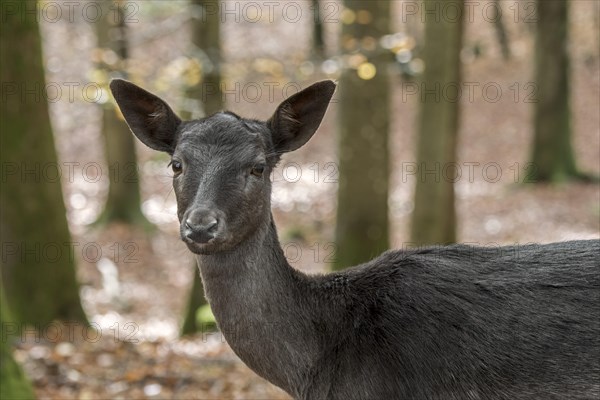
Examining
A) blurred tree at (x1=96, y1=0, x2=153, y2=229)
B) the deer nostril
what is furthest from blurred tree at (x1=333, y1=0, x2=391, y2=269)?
blurred tree at (x1=96, y1=0, x2=153, y2=229)

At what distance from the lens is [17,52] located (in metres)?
9.18

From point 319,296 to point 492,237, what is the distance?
1350 cm

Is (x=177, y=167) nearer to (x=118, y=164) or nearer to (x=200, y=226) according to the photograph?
(x=200, y=226)

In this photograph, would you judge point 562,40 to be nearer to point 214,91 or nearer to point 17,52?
point 214,91

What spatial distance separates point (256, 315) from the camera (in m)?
5.13

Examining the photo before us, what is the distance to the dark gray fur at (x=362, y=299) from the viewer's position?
4.50 m

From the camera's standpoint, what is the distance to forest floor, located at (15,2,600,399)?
28.8 ft

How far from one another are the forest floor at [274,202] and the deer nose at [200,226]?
2.87m

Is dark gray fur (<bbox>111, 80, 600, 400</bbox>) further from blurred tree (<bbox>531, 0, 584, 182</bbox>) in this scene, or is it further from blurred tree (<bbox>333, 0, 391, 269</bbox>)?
blurred tree (<bbox>531, 0, 584, 182</bbox>)

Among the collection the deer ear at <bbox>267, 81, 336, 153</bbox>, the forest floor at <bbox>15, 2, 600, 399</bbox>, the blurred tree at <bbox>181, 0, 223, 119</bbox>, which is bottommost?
the forest floor at <bbox>15, 2, 600, 399</bbox>

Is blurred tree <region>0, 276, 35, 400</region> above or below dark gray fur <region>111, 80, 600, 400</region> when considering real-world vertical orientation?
below

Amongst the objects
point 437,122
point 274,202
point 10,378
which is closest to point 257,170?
point 274,202

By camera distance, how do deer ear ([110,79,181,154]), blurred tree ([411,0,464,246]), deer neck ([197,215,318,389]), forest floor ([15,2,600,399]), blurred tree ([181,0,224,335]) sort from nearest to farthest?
deer neck ([197,215,318,389])
deer ear ([110,79,181,154])
forest floor ([15,2,600,399])
blurred tree ([411,0,464,246])
blurred tree ([181,0,224,335])

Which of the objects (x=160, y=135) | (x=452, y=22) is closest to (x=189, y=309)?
(x=452, y=22)
